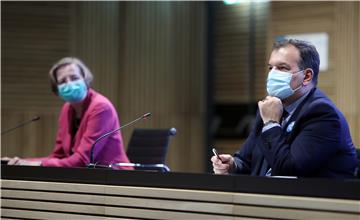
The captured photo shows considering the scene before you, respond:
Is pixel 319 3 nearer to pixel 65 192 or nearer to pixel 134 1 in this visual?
pixel 134 1

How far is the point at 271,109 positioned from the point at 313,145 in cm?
26

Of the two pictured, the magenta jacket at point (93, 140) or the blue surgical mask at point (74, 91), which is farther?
the blue surgical mask at point (74, 91)

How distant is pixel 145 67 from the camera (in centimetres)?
643

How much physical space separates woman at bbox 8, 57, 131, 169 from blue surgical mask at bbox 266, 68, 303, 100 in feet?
4.50

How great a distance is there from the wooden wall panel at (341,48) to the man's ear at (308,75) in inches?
122

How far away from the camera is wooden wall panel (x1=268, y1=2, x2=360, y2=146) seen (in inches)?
215

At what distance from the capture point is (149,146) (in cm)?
388

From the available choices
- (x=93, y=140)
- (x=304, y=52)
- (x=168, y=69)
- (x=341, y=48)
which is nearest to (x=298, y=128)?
(x=304, y=52)

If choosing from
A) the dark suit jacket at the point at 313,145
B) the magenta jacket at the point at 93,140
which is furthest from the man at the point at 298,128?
the magenta jacket at the point at 93,140

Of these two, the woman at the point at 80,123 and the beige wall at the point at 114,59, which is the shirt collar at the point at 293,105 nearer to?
the woman at the point at 80,123

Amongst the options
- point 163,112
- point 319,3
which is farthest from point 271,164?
point 163,112

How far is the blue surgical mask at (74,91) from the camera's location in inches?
146

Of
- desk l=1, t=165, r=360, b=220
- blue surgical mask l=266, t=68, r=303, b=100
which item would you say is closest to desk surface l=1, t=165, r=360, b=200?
desk l=1, t=165, r=360, b=220

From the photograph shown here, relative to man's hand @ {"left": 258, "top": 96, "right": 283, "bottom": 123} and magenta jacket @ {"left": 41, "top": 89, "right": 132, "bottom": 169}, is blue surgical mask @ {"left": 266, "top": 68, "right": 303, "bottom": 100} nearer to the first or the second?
man's hand @ {"left": 258, "top": 96, "right": 283, "bottom": 123}
